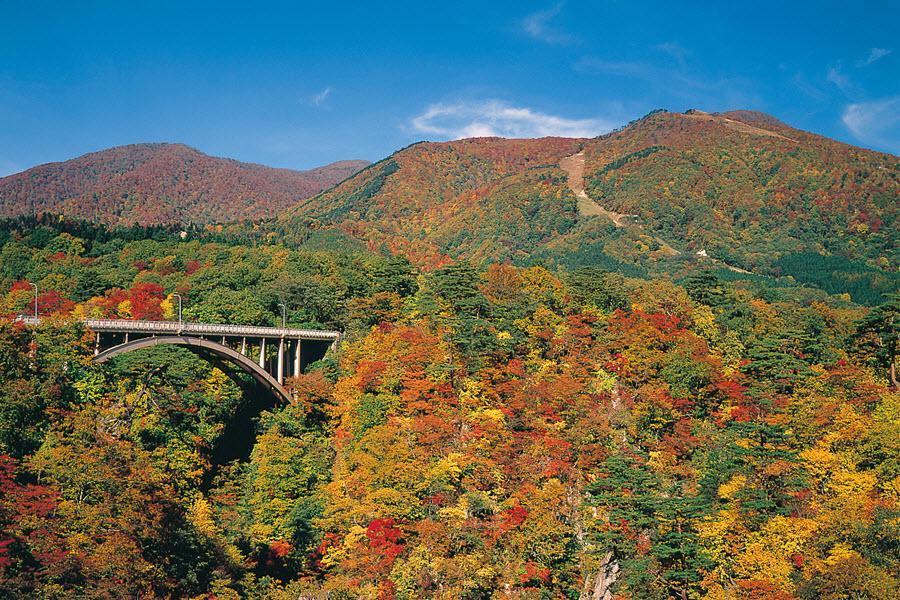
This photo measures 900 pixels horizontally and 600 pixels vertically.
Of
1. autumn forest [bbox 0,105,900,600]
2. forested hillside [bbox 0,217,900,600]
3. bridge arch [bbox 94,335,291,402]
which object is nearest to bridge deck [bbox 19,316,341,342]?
bridge arch [bbox 94,335,291,402]

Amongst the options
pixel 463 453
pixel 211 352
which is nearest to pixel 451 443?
pixel 463 453

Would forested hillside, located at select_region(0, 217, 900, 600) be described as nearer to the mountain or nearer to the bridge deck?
the bridge deck

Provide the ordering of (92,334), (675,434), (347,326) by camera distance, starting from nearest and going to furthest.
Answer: (92,334), (675,434), (347,326)

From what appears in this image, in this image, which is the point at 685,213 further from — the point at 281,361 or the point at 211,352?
the point at 211,352

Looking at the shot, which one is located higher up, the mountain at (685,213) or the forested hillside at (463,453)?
the mountain at (685,213)

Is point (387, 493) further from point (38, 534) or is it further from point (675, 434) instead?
point (675, 434)

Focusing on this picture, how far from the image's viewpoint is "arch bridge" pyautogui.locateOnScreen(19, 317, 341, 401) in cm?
4159

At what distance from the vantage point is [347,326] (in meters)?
53.1

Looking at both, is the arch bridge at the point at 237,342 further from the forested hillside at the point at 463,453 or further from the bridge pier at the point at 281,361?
the forested hillside at the point at 463,453

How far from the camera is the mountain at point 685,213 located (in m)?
142

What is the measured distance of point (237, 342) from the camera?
49.8 m

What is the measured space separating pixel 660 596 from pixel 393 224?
162656 mm

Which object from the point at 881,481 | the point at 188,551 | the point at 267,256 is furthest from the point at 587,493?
the point at 267,256

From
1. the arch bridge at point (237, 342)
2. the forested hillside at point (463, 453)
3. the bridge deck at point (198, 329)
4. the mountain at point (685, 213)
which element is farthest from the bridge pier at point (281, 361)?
the mountain at point (685, 213)
